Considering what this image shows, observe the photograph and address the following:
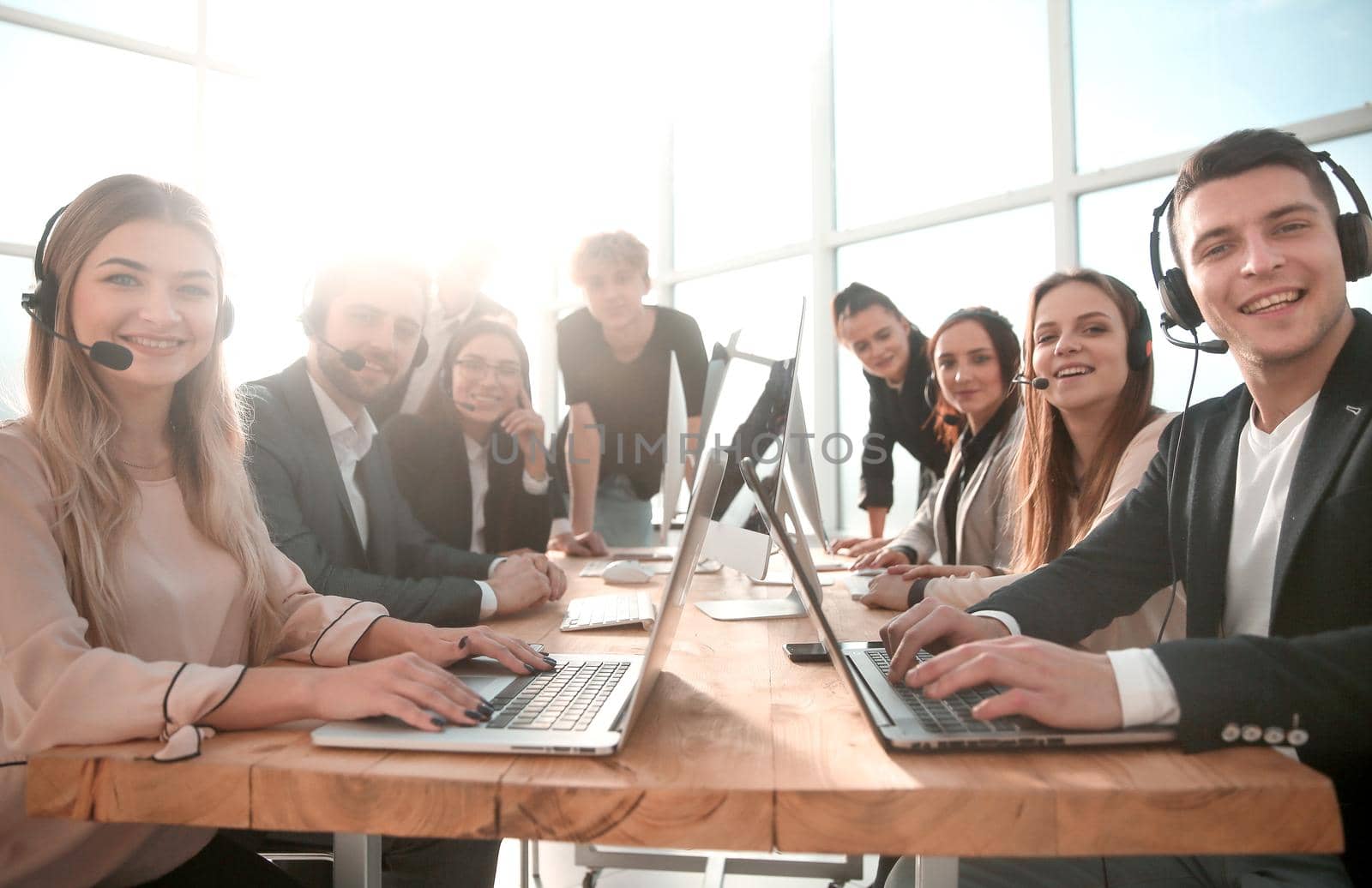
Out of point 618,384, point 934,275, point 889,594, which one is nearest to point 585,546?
point 618,384

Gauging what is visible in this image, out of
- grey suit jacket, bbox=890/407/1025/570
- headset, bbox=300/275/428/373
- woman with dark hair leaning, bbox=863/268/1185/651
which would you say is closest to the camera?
woman with dark hair leaning, bbox=863/268/1185/651

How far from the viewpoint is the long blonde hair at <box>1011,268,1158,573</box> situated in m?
1.56

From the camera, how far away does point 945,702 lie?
30.1 inches

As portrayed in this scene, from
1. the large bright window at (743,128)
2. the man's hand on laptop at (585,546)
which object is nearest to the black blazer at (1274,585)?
the man's hand on laptop at (585,546)

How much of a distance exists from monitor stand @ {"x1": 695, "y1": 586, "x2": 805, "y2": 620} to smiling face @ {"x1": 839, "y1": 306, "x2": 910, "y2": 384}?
4.93ft

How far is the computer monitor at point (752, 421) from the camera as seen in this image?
4.12 ft

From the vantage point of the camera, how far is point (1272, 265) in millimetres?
992

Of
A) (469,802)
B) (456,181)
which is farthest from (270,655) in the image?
(456,181)

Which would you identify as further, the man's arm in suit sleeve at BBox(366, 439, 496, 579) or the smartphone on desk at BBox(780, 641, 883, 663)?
the man's arm in suit sleeve at BBox(366, 439, 496, 579)

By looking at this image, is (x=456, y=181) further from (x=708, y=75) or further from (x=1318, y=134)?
(x=1318, y=134)

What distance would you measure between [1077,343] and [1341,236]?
0.58 m

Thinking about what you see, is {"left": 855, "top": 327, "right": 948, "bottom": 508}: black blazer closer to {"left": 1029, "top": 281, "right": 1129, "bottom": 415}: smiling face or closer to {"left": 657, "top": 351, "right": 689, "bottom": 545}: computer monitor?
{"left": 1029, "top": 281, "right": 1129, "bottom": 415}: smiling face

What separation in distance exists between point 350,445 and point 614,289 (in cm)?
134

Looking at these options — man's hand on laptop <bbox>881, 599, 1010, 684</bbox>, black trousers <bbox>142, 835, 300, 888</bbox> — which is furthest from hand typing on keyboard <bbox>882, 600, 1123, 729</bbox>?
black trousers <bbox>142, 835, 300, 888</bbox>
